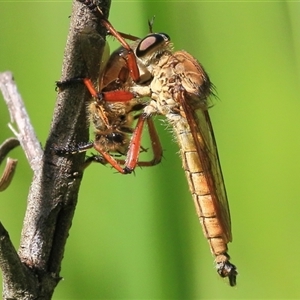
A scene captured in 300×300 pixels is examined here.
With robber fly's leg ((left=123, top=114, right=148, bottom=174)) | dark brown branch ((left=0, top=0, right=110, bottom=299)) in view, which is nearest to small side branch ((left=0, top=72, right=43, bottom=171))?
dark brown branch ((left=0, top=0, right=110, bottom=299))

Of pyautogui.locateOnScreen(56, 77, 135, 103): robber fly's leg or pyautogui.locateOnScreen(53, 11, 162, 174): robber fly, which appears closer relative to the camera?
pyautogui.locateOnScreen(56, 77, 135, 103): robber fly's leg

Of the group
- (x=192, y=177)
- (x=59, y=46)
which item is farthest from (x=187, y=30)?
(x=192, y=177)

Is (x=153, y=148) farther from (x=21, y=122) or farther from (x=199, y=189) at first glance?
(x=21, y=122)

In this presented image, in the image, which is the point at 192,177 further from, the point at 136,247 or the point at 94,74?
the point at 94,74

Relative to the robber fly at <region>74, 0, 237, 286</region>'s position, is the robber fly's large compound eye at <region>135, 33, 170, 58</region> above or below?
above

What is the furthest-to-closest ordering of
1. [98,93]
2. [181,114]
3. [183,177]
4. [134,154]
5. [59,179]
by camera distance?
1. [183,177]
2. [181,114]
3. [134,154]
4. [98,93]
5. [59,179]

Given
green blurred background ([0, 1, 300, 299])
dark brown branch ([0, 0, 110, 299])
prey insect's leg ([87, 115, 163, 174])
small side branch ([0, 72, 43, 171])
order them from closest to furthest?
dark brown branch ([0, 0, 110, 299]) < small side branch ([0, 72, 43, 171]) < prey insect's leg ([87, 115, 163, 174]) < green blurred background ([0, 1, 300, 299])

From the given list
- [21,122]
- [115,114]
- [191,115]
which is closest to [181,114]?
[191,115]

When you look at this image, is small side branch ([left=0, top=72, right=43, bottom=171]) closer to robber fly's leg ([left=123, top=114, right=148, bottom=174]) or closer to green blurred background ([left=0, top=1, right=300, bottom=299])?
robber fly's leg ([left=123, top=114, right=148, bottom=174])
